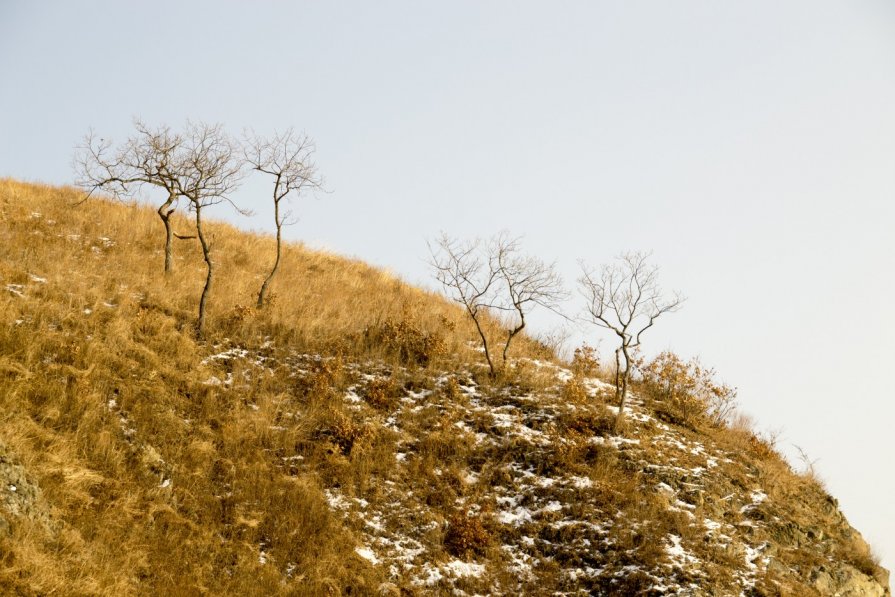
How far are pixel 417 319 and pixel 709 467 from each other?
28.5 feet

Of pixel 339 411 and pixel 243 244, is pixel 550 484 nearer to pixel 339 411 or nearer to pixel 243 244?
pixel 339 411

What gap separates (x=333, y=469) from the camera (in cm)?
1052

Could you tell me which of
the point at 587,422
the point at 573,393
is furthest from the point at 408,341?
the point at 587,422

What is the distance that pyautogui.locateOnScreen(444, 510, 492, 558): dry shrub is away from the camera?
9.40 meters

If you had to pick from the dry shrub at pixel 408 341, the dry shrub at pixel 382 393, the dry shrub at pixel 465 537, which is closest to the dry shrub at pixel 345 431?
the dry shrub at pixel 382 393

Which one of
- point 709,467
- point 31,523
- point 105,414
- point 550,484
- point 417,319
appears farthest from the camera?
point 417,319

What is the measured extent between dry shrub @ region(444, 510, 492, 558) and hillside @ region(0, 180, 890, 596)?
0.12ft

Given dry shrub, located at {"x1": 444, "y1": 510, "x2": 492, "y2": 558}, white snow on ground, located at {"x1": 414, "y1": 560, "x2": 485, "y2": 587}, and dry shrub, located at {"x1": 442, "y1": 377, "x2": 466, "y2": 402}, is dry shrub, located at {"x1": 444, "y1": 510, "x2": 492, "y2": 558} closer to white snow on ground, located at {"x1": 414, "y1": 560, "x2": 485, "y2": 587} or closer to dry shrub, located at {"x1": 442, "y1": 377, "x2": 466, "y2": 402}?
white snow on ground, located at {"x1": 414, "y1": 560, "x2": 485, "y2": 587}

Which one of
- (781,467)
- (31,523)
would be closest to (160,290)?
(31,523)

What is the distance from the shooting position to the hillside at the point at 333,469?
805 cm

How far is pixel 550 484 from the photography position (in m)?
10.9

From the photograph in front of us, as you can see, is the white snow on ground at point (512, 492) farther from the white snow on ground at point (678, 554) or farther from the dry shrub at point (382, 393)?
the dry shrub at point (382, 393)

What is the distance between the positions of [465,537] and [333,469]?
9.05 feet

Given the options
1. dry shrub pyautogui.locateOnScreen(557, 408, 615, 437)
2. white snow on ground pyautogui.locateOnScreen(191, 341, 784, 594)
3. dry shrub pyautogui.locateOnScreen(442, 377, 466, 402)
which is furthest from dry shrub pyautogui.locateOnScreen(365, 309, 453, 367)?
dry shrub pyautogui.locateOnScreen(557, 408, 615, 437)
